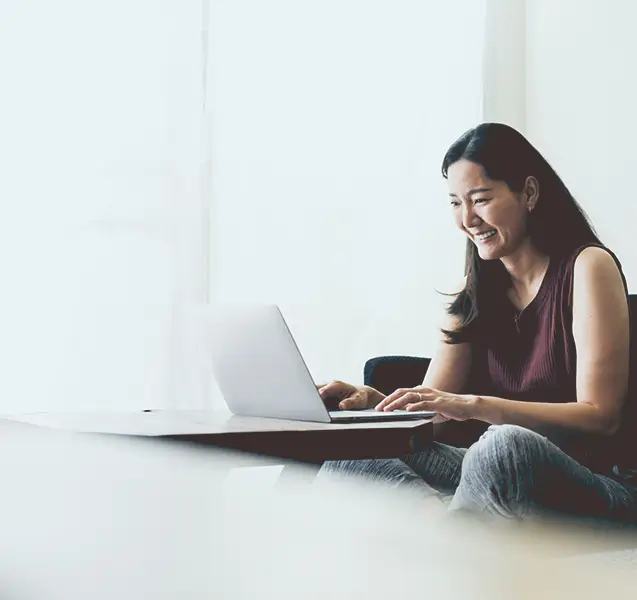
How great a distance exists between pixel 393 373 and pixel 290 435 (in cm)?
87

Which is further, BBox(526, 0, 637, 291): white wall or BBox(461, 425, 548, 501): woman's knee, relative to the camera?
BBox(526, 0, 637, 291): white wall

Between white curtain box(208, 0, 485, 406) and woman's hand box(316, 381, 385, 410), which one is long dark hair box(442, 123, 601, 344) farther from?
white curtain box(208, 0, 485, 406)

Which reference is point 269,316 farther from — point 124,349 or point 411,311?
point 411,311

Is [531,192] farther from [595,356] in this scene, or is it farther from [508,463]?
[508,463]

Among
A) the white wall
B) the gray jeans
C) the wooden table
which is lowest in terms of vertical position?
the gray jeans

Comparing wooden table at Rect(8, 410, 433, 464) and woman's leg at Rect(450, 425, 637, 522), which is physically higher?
wooden table at Rect(8, 410, 433, 464)

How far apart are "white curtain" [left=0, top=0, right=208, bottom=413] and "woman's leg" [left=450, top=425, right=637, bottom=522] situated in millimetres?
1353

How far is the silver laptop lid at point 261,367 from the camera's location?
1.23m

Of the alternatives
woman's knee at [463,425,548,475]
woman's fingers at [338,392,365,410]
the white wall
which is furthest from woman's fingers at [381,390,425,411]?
the white wall

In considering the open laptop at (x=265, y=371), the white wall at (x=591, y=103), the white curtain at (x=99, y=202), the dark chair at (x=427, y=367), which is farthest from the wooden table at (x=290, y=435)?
the white wall at (x=591, y=103)

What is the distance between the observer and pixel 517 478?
1159 mm

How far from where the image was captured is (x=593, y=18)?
2.72m

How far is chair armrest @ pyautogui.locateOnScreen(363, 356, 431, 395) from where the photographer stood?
1873 mm

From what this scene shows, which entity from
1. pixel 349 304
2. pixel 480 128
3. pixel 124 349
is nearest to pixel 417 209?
pixel 349 304
